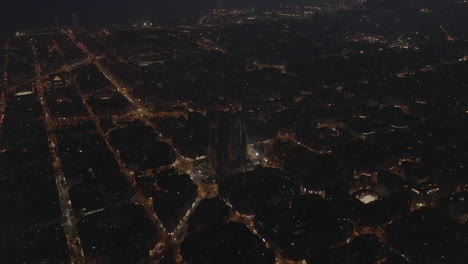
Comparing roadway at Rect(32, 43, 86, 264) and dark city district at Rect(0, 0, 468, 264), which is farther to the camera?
dark city district at Rect(0, 0, 468, 264)

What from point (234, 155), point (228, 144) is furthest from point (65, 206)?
point (234, 155)

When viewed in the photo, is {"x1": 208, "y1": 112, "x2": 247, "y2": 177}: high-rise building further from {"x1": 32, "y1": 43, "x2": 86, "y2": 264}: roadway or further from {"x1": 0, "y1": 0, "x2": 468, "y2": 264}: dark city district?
{"x1": 32, "y1": 43, "x2": 86, "y2": 264}: roadway

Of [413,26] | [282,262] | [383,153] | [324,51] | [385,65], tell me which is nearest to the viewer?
[282,262]

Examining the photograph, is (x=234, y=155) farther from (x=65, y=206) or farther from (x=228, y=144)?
(x=65, y=206)

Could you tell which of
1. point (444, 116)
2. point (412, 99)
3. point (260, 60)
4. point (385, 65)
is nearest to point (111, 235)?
point (444, 116)

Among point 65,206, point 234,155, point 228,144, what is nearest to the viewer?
point 65,206

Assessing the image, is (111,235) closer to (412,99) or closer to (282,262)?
(282,262)

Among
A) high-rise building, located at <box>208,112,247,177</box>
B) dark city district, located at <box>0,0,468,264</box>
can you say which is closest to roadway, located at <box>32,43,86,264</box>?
dark city district, located at <box>0,0,468,264</box>

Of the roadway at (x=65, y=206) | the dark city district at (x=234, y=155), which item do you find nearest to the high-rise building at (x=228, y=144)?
the dark city district at (x=234, y=155)
